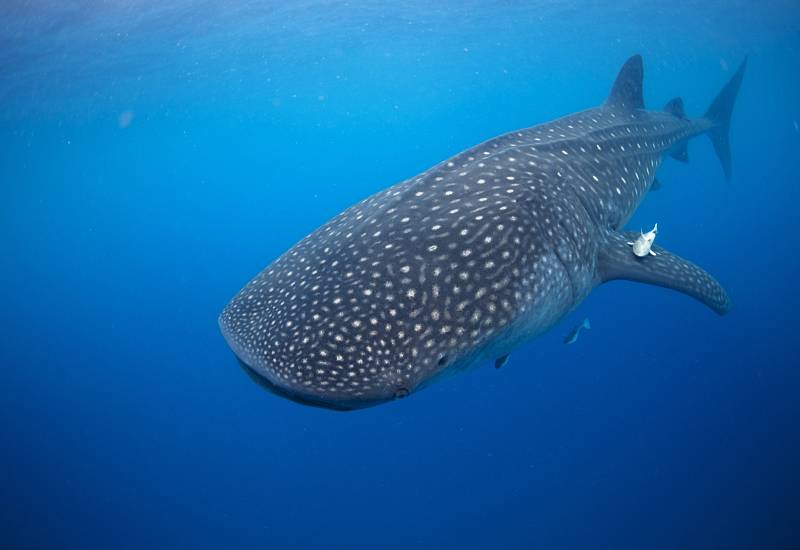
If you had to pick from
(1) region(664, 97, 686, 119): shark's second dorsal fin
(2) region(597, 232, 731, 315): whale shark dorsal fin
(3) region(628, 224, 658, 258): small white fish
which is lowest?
(2) region(597, 232, 731, 315): whale shark dorsal fin

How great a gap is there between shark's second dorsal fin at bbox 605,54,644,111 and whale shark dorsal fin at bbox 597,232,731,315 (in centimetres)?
368

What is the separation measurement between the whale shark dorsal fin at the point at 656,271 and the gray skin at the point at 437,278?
17 mm

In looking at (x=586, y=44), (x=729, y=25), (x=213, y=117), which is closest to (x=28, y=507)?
(x=213, y=117)

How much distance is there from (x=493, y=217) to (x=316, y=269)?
1.30m

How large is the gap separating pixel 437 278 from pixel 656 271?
9.15 ft

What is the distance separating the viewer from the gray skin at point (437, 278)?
8.04 feet

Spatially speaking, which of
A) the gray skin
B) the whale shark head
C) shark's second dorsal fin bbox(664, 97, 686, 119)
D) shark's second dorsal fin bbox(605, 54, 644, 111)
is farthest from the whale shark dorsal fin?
shark's second dorsal fin bbox(664, 97, 686, 119)

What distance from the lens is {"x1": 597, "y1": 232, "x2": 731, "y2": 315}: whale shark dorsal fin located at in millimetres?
4199

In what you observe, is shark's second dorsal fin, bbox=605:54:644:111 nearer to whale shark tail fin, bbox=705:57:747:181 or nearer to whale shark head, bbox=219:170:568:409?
whale shark tail fin, bbox=705:57:747:181

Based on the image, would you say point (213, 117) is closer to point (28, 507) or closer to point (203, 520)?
point (28, 507)

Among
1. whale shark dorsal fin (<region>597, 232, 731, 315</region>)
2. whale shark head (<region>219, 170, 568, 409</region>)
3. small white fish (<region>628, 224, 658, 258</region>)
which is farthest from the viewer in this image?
small white fish (<region>628, 224, 658, 258</region>)

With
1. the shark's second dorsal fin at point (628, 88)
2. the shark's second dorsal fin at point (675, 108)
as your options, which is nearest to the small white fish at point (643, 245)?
the shark's second dorsal fin at point (628, 88)

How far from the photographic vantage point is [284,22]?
73.7 feet

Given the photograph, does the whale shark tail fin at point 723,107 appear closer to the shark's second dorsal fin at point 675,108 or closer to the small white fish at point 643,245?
the shark's second dorsal fin at point 675,108
